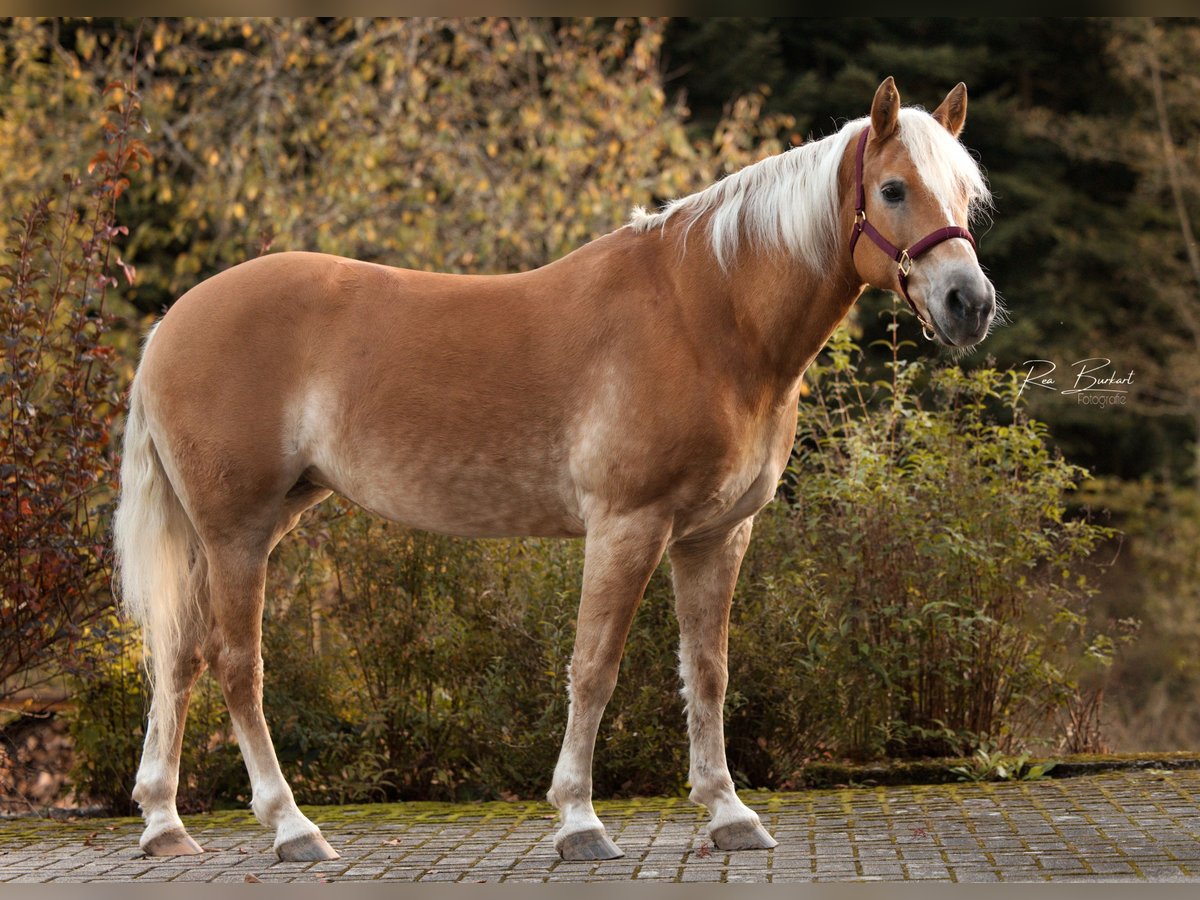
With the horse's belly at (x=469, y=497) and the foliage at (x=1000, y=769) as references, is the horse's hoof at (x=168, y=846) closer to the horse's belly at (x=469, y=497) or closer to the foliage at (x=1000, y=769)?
the horse's belly at (x=469, y=497)

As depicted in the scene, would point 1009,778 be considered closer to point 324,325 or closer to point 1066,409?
point 324,325

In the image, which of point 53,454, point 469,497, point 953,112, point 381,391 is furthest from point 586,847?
point 53,454

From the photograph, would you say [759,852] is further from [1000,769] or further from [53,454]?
[53,454]

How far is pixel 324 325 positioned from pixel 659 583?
197cm

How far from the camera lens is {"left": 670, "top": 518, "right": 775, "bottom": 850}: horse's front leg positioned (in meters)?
4.34

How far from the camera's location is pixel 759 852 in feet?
13.6

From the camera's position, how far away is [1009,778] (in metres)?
5.58

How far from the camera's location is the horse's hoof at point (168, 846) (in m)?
4.47

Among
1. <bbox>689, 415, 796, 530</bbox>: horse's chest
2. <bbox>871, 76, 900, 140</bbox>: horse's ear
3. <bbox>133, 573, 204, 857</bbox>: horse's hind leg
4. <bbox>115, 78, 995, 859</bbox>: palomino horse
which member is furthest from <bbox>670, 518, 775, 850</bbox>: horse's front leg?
<bbox>133, 573, 204, 857</bbox>: horse's hind leg

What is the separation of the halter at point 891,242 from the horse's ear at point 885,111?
0.08 m

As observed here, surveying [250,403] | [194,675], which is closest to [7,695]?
[194,675]

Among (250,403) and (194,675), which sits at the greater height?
(250,403)

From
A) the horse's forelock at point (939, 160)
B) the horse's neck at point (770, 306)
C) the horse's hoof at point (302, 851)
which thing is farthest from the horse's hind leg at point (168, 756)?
the horse's forelock at point (939, 160)
